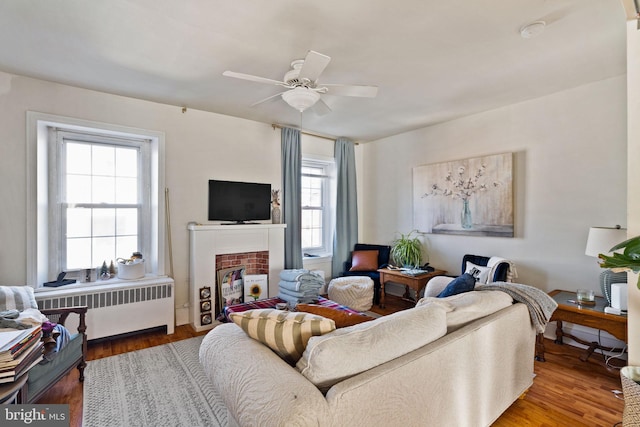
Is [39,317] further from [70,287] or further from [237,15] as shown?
[237,15]

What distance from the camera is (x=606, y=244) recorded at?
2336 millimetres

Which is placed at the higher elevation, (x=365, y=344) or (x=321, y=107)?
(x=321, y=107)

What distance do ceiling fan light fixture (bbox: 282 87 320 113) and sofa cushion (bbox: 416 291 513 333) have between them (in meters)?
1.68

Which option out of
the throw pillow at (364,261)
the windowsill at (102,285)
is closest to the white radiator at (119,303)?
the windowsill at (102,285)

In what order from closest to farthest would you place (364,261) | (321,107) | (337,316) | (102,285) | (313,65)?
(337,316), (313,65), (321,107), (102,285), (364,261)

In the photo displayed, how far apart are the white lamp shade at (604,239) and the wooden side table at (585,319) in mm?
471

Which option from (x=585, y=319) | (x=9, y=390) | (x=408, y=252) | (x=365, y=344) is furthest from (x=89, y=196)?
(x=585, y=319)

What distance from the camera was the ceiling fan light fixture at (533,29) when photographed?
1932 millimetres

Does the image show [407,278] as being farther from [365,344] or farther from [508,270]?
[365,344]

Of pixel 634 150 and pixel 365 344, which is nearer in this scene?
pixel 365 344

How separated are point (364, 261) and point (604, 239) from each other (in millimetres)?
2736

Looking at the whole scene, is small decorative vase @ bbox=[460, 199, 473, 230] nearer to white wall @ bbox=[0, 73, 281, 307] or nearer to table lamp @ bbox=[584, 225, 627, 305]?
table lamp @ bbox=[584, 225, 627, 305]

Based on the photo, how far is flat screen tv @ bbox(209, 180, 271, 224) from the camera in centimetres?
373

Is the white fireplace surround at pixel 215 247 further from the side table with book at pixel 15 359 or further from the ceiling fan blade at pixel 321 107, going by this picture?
the side table with book at pixel 15 359
